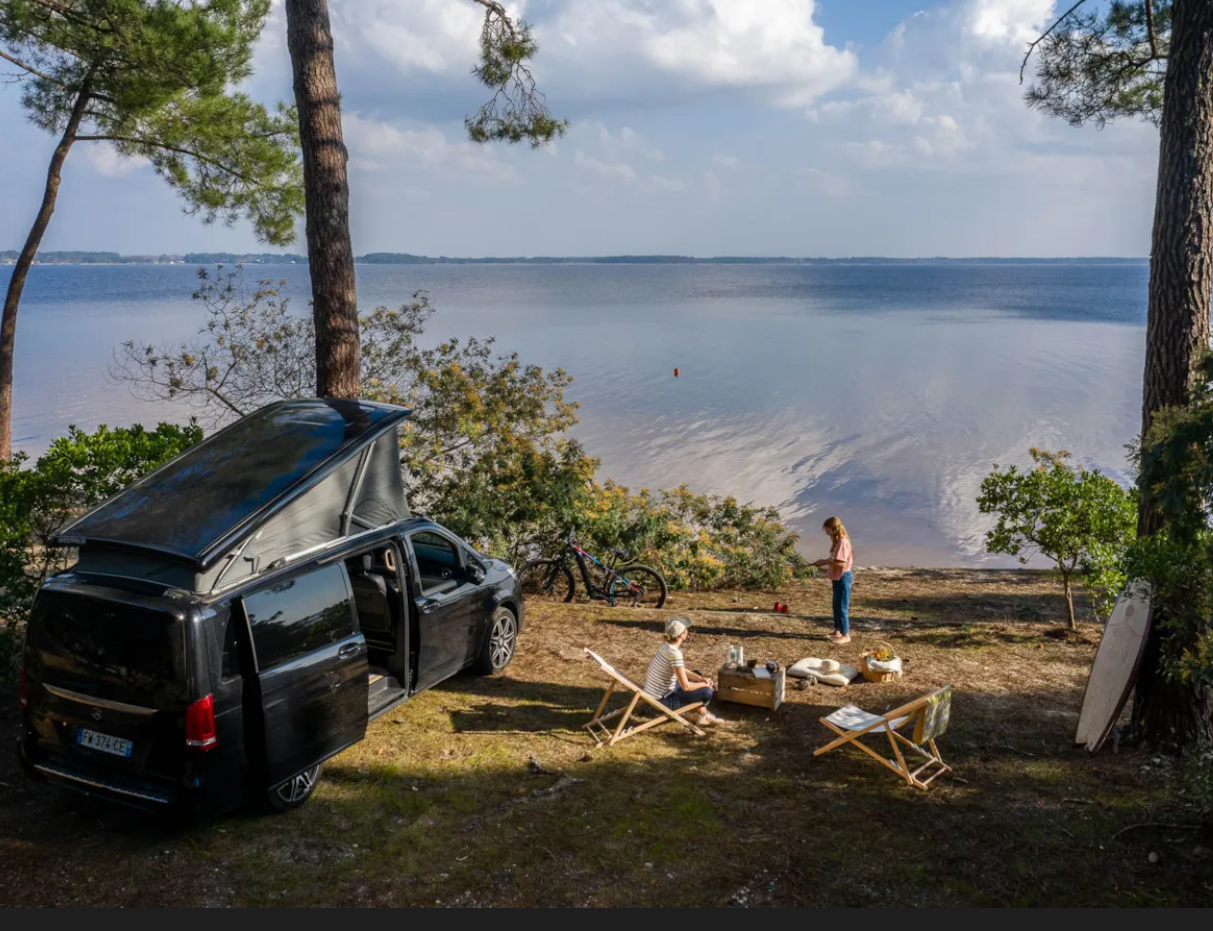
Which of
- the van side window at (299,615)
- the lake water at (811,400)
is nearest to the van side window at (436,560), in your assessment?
the van side window at (299,615)

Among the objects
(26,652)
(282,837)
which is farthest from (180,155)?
(282,837)

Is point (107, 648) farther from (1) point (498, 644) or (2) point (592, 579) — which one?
(2) point (592, 579)

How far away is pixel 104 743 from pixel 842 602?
745 cm

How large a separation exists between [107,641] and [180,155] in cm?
1229

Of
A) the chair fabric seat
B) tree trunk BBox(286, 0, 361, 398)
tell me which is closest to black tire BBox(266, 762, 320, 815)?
the chair fabric seat

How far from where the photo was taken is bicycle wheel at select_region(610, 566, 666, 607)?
1285 centimetres

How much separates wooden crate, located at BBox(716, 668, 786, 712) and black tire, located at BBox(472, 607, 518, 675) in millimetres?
2059

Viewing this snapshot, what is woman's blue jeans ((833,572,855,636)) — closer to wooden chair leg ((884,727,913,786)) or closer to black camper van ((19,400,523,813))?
wooden chair leg ((884,727,913,786))

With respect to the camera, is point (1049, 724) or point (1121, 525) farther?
point (1121, 525)

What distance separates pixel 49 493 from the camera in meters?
7.86

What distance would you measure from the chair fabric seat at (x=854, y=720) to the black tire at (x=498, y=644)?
3.15 meters

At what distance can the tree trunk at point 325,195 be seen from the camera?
10312mm

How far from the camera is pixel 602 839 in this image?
6090mm

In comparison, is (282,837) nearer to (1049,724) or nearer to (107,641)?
(107,641)
